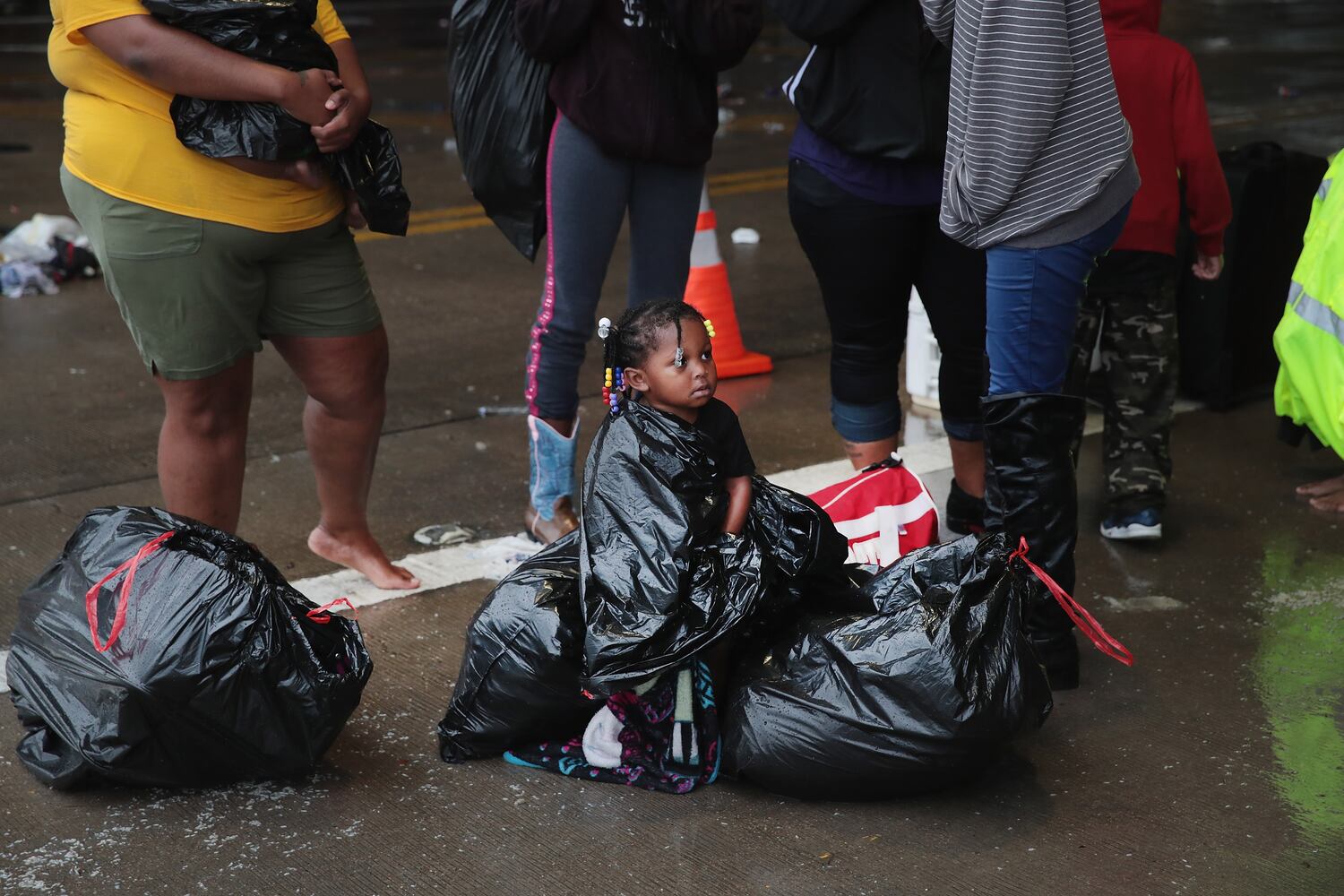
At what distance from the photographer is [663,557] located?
278 centimetres

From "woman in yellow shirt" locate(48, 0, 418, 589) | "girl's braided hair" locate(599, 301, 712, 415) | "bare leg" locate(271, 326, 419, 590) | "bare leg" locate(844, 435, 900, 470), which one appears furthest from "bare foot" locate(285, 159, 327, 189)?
"bare leg" locate(844, 435, 900, 470)

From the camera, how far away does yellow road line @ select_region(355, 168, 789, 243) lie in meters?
8.41

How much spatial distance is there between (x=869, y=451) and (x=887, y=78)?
3.11ft

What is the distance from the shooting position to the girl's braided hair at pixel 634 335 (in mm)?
3012

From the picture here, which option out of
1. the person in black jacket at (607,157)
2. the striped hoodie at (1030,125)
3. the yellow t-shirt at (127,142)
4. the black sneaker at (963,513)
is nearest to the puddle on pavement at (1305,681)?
the black sneaker at (963,513)

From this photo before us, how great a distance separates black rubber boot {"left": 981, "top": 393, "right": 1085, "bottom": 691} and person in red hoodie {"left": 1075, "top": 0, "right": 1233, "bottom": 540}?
95 cm

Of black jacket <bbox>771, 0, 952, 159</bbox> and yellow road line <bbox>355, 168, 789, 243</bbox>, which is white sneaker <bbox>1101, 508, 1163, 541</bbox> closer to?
black jacket <bbox>771, 0, 952, 159</bbox>

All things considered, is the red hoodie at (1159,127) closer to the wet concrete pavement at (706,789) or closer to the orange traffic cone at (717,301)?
the wet concrete pavement at (706,789)

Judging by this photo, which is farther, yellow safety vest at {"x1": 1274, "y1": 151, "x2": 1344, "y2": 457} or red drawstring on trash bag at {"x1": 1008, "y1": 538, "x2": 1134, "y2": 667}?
yellow safety vest at {"x1": 1274, "y1": 151, "x2": 1344, "y2": 457}

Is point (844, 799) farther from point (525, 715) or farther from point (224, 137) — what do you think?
point (224, 137)

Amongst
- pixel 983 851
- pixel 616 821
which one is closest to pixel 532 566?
pixel 616 821

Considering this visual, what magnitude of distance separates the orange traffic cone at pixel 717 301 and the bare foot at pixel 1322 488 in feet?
6.88

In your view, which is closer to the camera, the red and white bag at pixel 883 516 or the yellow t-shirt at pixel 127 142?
the yellow t-shirt at pixel 127 142

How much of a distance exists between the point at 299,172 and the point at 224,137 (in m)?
0.19
